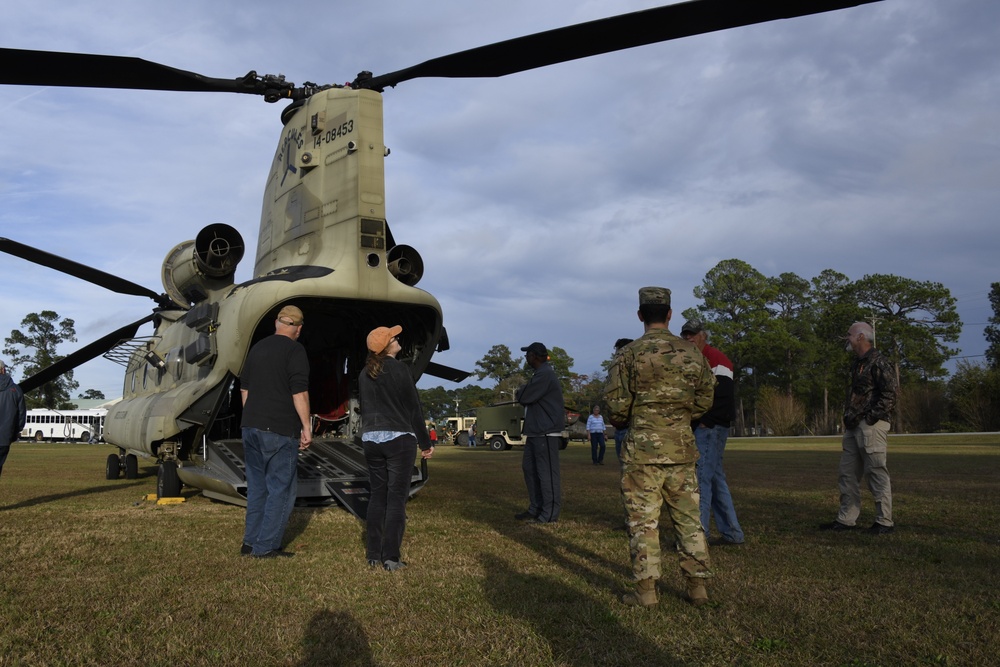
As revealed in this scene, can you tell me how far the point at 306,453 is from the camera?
9.63 meters

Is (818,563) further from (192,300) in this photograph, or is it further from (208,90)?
(192,300)

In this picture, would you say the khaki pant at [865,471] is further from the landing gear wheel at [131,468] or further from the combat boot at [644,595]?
the landing gear wheel at [131,468]

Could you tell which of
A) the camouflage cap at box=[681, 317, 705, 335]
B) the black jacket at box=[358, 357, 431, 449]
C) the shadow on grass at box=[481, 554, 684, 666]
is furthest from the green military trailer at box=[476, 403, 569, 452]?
the shadow on grass at box=[481, 554, 684, 666]

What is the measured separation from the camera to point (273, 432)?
5758mm

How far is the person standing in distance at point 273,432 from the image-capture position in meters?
5.72

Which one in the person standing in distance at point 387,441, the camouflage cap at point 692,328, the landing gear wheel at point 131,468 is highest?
the camouflage cap at point 692,328

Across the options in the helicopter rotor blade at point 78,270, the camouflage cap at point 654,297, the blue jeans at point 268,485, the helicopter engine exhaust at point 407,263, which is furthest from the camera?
the helicopter rotor blade at point 78,270

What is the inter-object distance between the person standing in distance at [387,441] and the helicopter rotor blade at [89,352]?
1018 cm

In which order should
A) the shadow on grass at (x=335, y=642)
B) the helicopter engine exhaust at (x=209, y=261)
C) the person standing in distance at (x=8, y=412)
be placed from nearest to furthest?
the shadow on grass at (x=335, y=642) → the person standing in distance at (x=8, y=412) → the helicopter engine exhaust at (x=209, y=261)

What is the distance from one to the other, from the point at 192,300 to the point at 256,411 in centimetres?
594

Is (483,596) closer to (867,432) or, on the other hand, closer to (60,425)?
(867,432)

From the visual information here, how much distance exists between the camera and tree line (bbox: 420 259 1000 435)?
46.4 meters

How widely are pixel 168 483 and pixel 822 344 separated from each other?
57703mm

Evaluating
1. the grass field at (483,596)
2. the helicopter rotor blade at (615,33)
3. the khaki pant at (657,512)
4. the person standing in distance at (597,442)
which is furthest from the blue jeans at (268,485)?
the person standing in distance at (597,442)
